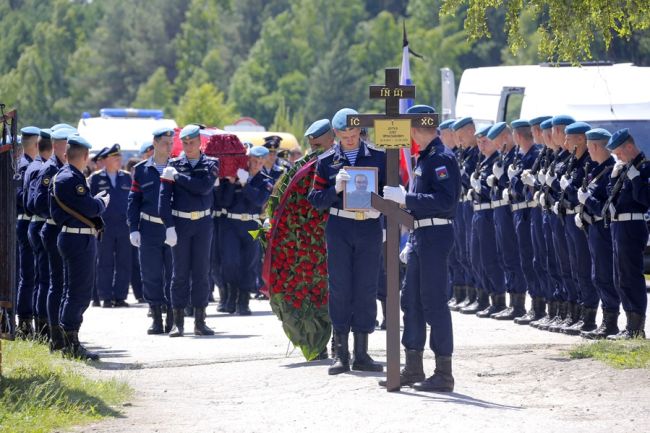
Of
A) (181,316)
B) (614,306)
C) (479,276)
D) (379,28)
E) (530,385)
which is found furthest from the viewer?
(379,28)

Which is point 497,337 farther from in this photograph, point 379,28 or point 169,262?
point 379,28

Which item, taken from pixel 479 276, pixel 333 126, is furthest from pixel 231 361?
pixel 479 276

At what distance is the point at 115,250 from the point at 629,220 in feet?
29.9

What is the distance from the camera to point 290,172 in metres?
13.0

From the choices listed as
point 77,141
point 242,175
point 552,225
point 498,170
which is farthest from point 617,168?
point 242,175

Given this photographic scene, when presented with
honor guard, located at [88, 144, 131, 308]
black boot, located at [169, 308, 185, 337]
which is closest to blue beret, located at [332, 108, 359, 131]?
black boot, located at [169, 308, 185, 337]

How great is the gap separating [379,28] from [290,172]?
3033 inches

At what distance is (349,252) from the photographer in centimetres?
1183

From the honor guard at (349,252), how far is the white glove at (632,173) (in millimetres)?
2860

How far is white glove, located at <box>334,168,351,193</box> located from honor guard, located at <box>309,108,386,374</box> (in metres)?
0.45

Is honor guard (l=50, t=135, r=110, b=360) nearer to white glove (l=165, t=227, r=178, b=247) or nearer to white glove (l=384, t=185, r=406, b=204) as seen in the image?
white glove (l=165, t=227, r=178, b=247)

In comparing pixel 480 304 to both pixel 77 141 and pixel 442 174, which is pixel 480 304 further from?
pixel 442 174

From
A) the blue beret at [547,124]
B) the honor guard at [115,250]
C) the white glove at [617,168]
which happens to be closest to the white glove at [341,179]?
the white glove at [617,168]

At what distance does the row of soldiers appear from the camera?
1375cm
